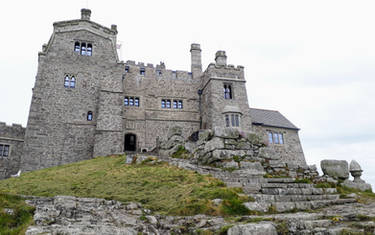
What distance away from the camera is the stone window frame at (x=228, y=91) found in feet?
109

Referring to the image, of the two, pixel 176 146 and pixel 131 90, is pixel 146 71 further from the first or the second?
pixel 176 146

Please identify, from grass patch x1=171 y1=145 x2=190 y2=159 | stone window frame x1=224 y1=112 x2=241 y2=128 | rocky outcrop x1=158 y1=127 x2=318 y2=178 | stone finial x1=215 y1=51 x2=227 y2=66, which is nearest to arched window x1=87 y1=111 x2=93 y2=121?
stone window frame x1=224 y1=112 x2=241 y2=128

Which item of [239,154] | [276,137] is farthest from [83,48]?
[276,137]

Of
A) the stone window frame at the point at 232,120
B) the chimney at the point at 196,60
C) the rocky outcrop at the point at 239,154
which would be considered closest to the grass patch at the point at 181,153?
the rocky outcrop at the point at 239,154

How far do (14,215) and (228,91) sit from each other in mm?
28558

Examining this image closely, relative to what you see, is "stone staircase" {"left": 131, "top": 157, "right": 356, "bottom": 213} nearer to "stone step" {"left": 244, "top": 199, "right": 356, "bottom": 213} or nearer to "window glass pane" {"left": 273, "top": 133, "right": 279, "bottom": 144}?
"stone step" {"left": 244, "top": 199, "right": 356, "bottom": 213}

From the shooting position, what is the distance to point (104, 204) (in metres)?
8.88

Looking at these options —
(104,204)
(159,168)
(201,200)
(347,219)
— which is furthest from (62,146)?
(347,219)

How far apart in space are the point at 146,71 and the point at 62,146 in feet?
42.8

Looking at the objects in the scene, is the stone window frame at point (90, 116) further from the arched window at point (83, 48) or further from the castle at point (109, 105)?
the arched window at point (83, 48)

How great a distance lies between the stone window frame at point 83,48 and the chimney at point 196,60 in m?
12.5

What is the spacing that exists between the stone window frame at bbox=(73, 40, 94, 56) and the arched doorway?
9.69 m

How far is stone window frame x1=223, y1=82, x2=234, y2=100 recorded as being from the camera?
33.3 meters

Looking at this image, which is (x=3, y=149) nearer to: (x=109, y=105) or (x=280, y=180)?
(x=109, y=105)
